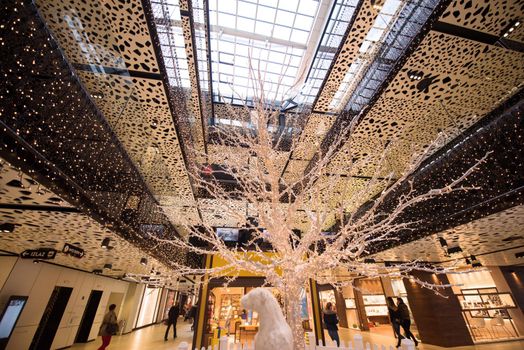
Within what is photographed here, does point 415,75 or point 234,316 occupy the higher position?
point 415,75

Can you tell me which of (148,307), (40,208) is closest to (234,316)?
(40,208)

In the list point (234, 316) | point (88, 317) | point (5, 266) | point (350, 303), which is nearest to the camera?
point (5, 266)

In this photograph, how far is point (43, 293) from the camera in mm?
7352

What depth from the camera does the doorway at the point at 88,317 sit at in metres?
9.54

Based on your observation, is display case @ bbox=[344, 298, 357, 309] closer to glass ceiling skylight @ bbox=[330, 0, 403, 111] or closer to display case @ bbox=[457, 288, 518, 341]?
display case @ bbox=[457, 288, 518, 341]

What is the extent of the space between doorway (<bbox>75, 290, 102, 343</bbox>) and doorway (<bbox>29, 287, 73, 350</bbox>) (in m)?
1.84

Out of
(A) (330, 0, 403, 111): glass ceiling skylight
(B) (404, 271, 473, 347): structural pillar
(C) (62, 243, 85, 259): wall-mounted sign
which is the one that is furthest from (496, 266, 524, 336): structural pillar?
(C) (62, 243, 85, 259): wall-mounted sign

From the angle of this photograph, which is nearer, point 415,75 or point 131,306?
point 415,75

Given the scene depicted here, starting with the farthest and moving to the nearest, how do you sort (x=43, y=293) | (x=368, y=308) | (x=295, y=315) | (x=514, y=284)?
(x=368, y=308)
(x=514, y=284)
(x=43, y=293)
(x=295, y=315)

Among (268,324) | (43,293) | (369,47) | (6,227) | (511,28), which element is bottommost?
(268,324)

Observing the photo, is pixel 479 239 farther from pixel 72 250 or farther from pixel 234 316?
pixel 72 250

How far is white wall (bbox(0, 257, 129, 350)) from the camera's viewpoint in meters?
6.48

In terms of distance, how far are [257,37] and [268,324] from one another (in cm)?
817

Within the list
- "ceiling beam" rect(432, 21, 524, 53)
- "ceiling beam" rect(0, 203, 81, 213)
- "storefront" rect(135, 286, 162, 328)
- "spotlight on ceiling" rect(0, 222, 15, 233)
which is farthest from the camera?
"storefront" rect(135, 286, 162, 328)
